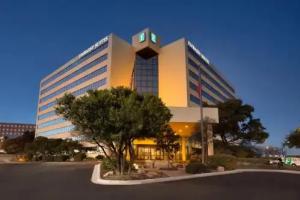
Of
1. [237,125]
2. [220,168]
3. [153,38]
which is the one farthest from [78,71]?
[220,168]

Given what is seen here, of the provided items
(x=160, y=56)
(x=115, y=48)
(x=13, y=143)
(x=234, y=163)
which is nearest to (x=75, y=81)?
(x=115, y=48)

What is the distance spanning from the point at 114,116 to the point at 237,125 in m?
46.4

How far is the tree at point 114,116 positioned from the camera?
64.4 ft

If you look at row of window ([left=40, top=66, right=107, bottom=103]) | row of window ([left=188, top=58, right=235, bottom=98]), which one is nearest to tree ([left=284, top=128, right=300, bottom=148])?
row of window ([left=188, top=58, right=235, bottom=98])

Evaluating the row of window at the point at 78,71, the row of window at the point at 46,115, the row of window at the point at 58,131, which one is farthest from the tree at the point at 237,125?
the row of window at the point at 46,115

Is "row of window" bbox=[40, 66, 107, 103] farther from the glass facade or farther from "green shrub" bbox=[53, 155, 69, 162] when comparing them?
"green shrub" bbox=[53, 155, 69, 162]

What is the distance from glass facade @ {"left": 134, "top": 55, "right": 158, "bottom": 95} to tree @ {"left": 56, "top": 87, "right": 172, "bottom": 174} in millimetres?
48517

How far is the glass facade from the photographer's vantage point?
71.4 metres

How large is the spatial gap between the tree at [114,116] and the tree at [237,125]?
1553 inches

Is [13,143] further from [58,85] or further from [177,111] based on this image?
[177,111]

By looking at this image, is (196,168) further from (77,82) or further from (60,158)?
Answer: (77,82)

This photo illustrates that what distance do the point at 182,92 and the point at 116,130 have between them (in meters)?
49.5

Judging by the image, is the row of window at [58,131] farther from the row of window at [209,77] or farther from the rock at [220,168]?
the rock at [220,168]

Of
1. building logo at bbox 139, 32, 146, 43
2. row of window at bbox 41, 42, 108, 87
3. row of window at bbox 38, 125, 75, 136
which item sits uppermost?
building logo at bbox 139, 32, 146, 43
